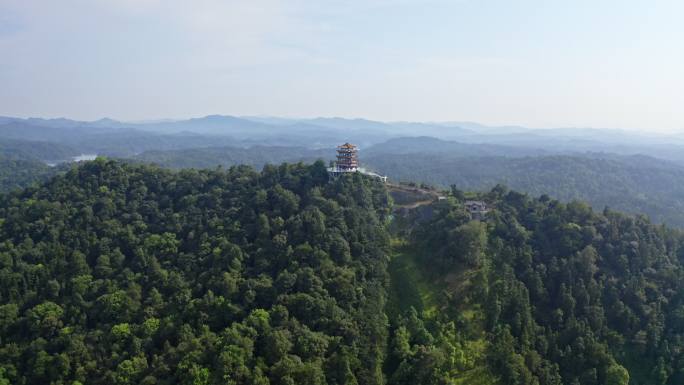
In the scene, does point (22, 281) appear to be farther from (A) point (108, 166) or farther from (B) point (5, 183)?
(B) point (5, 183)

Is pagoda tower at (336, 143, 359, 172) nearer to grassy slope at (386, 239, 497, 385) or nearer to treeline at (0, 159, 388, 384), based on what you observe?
treeline at (0, 159, 388, 384)

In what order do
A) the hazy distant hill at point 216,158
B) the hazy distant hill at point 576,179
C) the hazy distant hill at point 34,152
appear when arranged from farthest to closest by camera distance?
1. the hazy distant hill at point 34,152
2. the hazy distant hill at point 216,158
3. the hazy distant hill at point 576,179

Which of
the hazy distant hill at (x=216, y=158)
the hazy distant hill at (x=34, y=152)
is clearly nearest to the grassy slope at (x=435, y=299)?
the hazy distant hill at (x=216, y=158)

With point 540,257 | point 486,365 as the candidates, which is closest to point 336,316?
point 486,365

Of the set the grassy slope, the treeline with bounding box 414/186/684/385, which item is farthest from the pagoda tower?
the grassy slope

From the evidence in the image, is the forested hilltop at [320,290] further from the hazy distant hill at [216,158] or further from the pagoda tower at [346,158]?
the hazy distant hill at [216,158]
